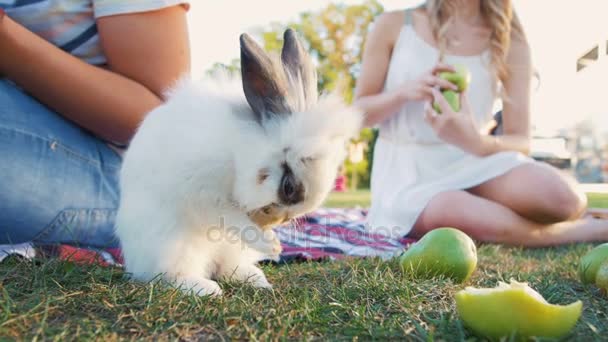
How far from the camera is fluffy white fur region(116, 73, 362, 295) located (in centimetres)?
153

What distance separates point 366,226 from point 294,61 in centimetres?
217

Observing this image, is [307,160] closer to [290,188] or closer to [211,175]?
[290,188]

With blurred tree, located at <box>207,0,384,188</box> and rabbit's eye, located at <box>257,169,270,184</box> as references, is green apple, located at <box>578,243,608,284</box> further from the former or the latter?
blurred tree, located at <box>207,0,384,188</box>

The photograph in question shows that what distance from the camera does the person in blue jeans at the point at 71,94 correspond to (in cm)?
210

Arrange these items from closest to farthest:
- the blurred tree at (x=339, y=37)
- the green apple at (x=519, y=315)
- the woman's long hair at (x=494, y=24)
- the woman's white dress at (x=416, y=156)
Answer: the green apple at (x=519, y=315)
the woman's white dress at (x=416, y=156)
the woman's long hair at (x=494, y=24)
the blurred tree at (x=339, y=37)

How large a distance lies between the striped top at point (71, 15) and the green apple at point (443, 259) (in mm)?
1363

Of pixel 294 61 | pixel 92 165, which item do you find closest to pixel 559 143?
pixel 294 61

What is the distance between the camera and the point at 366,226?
368 cm

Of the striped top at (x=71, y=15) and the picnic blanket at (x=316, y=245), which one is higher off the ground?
the striped top at (x=71, y=15)

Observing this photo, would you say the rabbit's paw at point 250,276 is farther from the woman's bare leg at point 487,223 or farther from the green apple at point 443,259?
the woman's bare leg at point 487,223

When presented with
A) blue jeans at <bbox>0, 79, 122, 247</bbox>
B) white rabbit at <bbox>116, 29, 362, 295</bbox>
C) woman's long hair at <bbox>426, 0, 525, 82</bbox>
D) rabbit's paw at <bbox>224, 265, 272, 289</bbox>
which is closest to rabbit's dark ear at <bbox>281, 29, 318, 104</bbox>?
white rabbit at <bbox>116, 29, 362, 295</bbox>

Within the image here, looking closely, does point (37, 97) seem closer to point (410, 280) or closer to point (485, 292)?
point (410, 280)

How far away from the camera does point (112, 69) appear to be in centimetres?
232

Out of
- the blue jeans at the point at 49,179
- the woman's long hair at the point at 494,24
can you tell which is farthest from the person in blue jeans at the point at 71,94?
the woman's long hair at the point at 494,24
